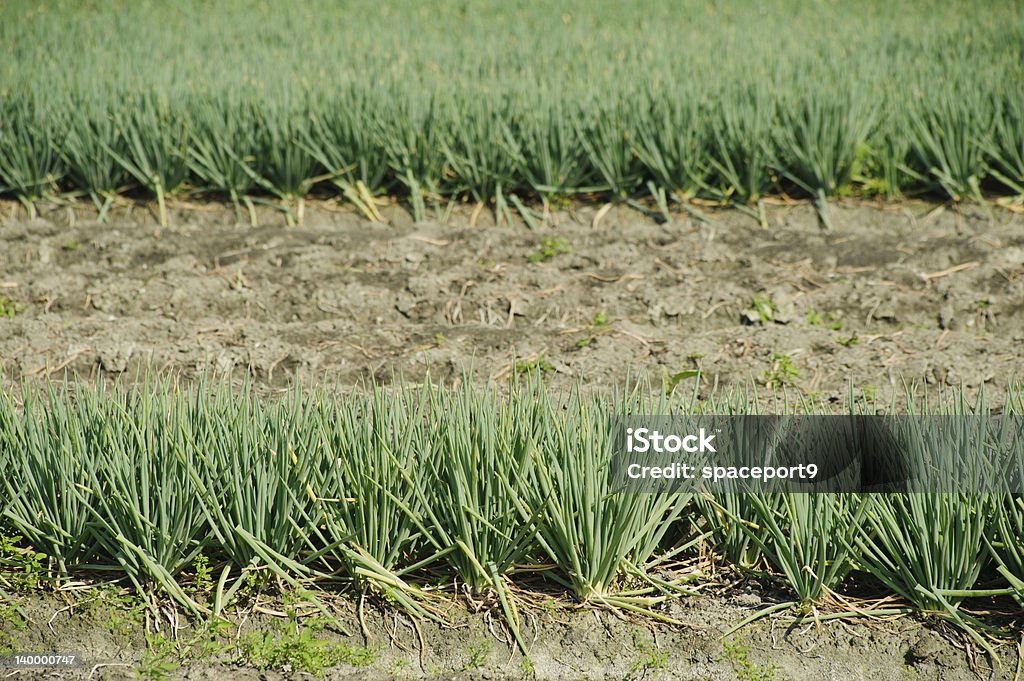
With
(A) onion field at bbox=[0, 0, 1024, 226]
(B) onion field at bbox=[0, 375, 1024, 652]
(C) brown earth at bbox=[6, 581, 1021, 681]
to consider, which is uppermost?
(A) onion field at bbox=[0, 0, 1024, 226]

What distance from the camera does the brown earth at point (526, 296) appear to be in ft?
10.1

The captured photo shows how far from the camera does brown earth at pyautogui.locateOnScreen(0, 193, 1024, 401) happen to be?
10.1ft

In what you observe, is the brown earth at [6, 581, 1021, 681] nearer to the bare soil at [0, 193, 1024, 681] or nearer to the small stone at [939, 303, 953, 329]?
the bare soil at [0, 193, 1024, 681]

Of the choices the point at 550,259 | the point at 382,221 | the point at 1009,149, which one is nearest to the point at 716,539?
the point at 550,259

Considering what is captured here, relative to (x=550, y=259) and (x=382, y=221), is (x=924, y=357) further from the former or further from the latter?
(x=382, y=221)

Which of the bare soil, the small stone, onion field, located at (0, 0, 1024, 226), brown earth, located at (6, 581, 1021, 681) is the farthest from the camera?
onion field, located at (0, 0, 1024, 226)

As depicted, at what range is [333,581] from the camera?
84.8 inches

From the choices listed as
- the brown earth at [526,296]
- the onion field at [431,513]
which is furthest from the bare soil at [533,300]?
the onion field at [431,513]

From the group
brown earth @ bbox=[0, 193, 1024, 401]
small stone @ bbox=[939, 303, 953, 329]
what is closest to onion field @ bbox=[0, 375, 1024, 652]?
brown earth @ bbox=[0, 193, 1024, 401]

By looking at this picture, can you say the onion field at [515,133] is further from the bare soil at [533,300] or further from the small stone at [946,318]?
the small stone at [946,318]

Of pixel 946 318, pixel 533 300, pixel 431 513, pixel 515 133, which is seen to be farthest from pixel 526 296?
pixel 431 513

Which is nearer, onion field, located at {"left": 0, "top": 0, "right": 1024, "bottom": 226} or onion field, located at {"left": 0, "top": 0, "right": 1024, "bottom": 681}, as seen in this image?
onion field, located at {"left": 0, "top": 0, "right": 1024, "bottom": 681}

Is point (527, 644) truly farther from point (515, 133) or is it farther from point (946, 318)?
point (515, 133)

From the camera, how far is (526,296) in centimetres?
358
